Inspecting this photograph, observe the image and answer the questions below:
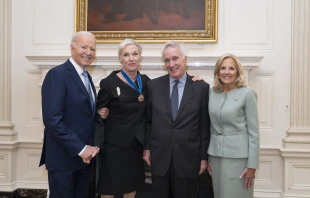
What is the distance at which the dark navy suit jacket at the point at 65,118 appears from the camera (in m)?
2.45

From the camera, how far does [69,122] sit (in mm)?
2549

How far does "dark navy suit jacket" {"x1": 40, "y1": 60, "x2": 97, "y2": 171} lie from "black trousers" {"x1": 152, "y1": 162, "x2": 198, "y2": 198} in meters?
0.62

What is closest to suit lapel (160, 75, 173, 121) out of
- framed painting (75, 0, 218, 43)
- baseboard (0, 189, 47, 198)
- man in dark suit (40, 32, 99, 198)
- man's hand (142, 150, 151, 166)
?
man's hand (142, 150, 151, 166)

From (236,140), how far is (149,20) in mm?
2371

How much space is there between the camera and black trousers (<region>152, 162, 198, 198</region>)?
102 inches

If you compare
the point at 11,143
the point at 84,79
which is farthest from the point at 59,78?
the point at 11,143

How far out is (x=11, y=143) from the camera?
14.4 ft

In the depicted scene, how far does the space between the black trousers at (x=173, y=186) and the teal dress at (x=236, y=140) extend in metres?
0.23

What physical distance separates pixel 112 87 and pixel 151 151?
0.64m

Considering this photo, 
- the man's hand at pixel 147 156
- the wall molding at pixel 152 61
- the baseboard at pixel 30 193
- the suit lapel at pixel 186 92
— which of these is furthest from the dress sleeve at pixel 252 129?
the baseboard at pixel 30 193

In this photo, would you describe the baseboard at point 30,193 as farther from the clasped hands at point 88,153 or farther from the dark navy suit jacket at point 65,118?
the clasped hands at point 88,153

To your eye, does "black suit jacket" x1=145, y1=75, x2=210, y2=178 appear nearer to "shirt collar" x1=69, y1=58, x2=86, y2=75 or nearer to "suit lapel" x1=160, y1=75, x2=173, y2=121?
"suit lapel" x1=160, y1=75, x2=173, y2=121

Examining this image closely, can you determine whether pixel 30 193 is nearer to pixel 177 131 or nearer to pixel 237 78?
pixel 177 131

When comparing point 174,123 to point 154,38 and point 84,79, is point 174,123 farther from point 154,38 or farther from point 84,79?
point 154,38
